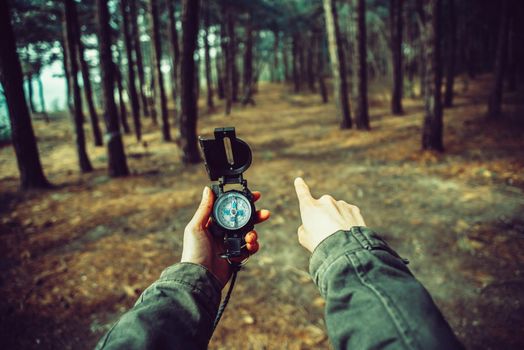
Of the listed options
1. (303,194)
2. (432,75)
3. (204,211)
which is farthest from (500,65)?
(204,211)

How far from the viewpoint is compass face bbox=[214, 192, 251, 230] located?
2.21 m

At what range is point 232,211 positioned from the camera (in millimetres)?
2223

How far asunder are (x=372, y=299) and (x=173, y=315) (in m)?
0.83

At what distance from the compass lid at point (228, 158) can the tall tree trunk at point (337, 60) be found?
43.0ft

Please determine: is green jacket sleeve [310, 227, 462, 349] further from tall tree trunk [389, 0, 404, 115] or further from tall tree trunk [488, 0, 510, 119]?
tall tree trunk [389, 0, 404, 115]

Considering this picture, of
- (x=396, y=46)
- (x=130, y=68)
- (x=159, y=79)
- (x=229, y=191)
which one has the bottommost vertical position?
(x=229, y=191)

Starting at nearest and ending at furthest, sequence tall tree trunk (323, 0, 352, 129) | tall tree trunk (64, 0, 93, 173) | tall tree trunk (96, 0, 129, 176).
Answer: tall tree trunk (96, 0, 129, 176) → tall tree trunk (64, 0, 93, 173) → tall tree trunk (323, 0, 352, 129)

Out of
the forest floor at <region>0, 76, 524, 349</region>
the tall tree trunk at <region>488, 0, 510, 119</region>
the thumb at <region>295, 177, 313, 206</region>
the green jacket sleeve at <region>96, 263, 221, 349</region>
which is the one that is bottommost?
the forest floor at <region>0, 76, 524, 349</region>

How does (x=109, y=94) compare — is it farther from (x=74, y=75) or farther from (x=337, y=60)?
(x=337, y=60)

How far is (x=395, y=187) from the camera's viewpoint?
7789mm

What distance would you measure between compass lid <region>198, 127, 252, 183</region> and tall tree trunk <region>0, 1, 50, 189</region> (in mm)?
8567

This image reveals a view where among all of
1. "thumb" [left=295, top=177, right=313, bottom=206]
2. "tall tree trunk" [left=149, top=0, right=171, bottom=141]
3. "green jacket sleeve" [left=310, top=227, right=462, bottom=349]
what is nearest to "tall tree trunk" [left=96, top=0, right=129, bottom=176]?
"tall tree trunk" [left=149, top=0, right=171, bottom=141]

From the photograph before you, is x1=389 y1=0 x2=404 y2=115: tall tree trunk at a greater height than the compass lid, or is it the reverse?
x1=389 y1=0 x2=404 y2=115: tall tree trunk

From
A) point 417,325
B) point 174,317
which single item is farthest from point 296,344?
point 417,325
